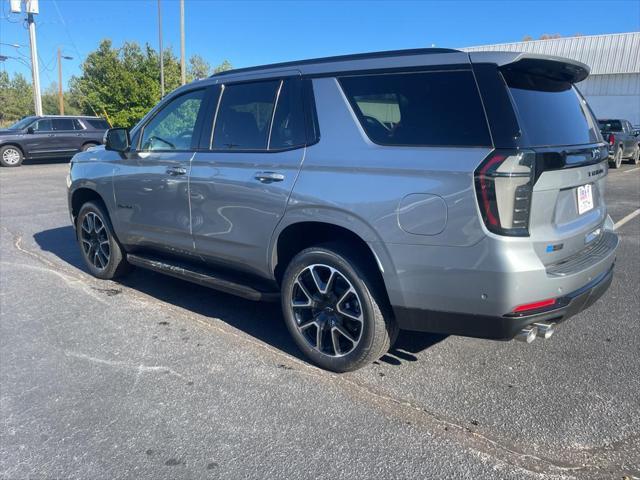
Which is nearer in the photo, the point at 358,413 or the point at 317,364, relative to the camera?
the point at 358,413

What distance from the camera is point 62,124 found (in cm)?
1906

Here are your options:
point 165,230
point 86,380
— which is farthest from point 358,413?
point 165,230

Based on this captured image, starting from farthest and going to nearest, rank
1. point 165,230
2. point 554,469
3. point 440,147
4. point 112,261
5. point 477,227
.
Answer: point 112,261 → point 165,230 → point 440,147 → point 477,227 → point 554,469

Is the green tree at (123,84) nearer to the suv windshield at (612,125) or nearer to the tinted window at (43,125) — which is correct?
the tinted window at (43,125)

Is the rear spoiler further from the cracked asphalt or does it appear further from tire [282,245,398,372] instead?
the cracked asphalt

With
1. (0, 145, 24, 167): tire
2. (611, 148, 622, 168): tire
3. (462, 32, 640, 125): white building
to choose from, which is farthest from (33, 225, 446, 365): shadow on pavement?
(462, 32, 640, 125): white building

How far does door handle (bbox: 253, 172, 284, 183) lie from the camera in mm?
3531

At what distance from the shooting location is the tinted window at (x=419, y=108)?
2805mm

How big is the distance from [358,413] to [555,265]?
138cm

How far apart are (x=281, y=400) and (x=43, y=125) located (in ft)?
62.8

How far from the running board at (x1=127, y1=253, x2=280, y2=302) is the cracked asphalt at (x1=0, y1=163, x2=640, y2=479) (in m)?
0.38

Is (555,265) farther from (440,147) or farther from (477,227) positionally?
(440,147)

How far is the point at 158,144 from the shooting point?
15.3ft

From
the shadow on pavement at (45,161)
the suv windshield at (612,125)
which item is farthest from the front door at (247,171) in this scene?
the shadow on pavement at (45,161)
